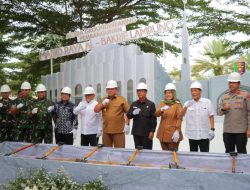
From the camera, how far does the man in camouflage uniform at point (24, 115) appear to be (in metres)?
6.57

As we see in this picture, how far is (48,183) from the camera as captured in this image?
384 centimetres

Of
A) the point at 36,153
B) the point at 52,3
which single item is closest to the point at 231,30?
the point at 52,3

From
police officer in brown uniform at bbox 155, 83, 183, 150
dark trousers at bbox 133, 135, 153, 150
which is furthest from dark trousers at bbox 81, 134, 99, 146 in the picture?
police officer in brown uniform at bbox 155, 83, 183, 150

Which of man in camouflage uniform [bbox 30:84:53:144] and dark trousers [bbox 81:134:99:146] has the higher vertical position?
man in camouflage uniform [bbox 30:84:53:144]

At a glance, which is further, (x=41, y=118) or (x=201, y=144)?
(x=41, y=118)

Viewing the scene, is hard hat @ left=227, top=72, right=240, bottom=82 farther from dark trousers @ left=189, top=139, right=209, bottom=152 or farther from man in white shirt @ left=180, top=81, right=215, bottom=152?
dark trousers @ left=189, top=139, right=209, bottom=152

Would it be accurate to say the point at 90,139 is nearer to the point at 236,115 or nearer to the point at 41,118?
the point at 41,118

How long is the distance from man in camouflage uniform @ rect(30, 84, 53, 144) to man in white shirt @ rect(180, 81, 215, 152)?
2.39m

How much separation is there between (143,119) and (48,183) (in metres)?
2.12

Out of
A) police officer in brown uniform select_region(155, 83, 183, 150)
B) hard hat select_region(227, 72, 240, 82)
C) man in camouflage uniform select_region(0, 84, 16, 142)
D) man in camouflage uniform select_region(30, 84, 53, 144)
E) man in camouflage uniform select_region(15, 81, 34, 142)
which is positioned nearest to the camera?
hard hat select_region(227, 72, 240, 82)

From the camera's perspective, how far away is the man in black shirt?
5613 millimetres

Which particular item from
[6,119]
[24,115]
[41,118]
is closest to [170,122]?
[41,118]

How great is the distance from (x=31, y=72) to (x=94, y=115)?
11981 millimetres

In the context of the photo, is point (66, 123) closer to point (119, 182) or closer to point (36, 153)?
point (36, 153)
